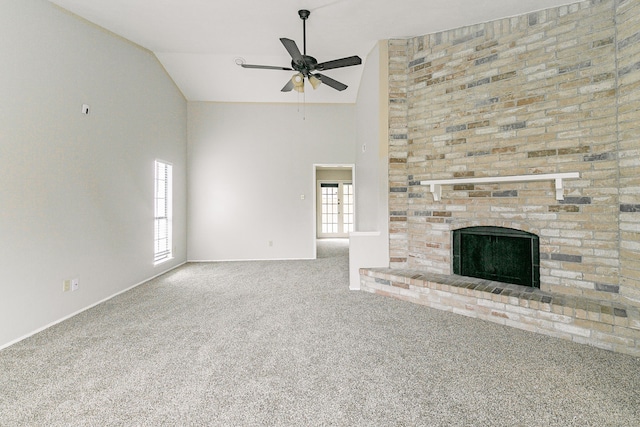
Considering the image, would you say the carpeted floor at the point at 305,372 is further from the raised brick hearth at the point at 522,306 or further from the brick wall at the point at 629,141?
the brick wall at the point at 629,141

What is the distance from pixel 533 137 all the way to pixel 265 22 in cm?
307

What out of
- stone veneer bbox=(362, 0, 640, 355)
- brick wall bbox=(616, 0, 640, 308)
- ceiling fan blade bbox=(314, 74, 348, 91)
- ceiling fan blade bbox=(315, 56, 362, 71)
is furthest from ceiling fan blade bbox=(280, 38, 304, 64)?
brick wall bbox=(616, 0, 640, 308)

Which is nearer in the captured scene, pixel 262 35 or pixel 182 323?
pixel 182 323

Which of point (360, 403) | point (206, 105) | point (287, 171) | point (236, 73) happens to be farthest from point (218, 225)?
point (360, 403)

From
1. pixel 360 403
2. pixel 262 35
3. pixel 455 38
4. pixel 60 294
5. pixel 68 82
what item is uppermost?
pixel 262 35

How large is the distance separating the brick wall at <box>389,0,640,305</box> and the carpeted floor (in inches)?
34.5

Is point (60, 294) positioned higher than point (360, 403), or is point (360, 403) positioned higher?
point (60, 294)

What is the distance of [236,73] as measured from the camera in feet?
15.3

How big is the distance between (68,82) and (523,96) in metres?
4.46

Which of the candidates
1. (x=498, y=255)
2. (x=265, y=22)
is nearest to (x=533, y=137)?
(x=498, y=255)

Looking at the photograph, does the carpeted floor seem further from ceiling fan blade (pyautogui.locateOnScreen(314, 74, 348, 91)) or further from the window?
ceiling fan blade (pyautogui.locateOnScreen(314, 74, 348, 91))

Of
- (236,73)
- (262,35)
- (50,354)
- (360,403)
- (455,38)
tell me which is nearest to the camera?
(360,403)

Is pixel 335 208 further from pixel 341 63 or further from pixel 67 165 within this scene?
pixel 67 165

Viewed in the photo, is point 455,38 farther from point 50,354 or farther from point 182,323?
point 50,354
